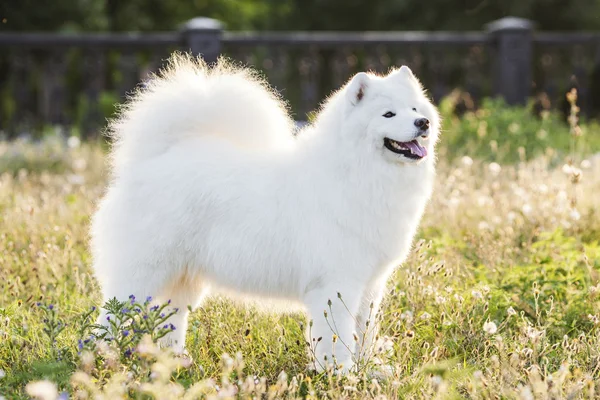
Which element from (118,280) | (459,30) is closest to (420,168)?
(118,280)

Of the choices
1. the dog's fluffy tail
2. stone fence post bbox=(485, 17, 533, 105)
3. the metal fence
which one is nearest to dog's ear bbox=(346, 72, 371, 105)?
the dog's fluffy tail

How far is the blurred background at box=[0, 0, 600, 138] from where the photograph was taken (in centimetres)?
1039

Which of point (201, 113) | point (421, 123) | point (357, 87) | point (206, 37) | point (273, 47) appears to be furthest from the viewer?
point (273, 47)

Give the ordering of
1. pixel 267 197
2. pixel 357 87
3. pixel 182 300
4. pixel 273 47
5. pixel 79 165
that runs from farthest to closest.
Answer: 1. pixel 273 47
2. pixel 79 165
3. pixel 182 300
4. pixel 267 197
5. pixel 357 87

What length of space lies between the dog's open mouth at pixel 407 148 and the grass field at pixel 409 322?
2.26ft

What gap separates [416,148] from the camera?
126 inches

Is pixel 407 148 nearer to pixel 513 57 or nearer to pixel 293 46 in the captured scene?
pixel 293 46

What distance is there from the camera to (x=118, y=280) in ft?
11.4

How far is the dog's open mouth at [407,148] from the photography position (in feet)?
10.4

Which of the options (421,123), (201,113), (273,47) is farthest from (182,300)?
(273,47)

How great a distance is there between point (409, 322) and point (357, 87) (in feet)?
3.31

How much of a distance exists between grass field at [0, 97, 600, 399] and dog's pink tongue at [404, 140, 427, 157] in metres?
0.68

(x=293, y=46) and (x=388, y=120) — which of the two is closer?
(x=388, y=120)

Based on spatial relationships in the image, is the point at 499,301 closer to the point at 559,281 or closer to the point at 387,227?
the point at 559,281
